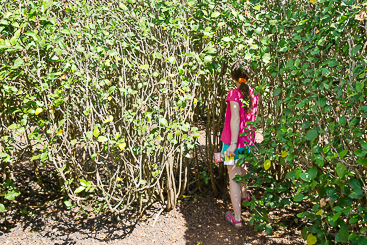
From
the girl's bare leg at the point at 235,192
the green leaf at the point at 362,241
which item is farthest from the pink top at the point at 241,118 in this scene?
the green leaf at the point at 362,241

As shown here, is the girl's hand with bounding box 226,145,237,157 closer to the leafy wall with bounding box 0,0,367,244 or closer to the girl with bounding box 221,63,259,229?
the girl with bounding box 221,63,259,229

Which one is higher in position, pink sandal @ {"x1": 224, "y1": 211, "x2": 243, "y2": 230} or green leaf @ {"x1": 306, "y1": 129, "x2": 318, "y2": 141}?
green leaf @ {"x1": 306, "y1": 129, "x2": 318, "y2": 141}

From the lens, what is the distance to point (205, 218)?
320 cm

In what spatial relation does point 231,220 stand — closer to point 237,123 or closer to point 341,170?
point 237,123

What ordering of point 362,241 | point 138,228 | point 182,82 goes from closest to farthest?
point 362,241 → point 182,82 → point 138,228

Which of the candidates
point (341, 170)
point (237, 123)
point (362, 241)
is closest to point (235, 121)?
point (237, 123)

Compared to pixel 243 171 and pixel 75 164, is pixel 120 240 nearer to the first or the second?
pixel 75 164

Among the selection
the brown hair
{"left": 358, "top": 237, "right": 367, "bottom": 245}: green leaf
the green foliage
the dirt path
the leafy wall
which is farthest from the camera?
the dirt path

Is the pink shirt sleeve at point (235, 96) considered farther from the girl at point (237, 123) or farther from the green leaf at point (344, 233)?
→ the green leaf at point (344, 233)

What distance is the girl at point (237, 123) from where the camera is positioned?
279cm

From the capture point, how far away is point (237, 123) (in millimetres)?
2809

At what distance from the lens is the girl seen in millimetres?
2791

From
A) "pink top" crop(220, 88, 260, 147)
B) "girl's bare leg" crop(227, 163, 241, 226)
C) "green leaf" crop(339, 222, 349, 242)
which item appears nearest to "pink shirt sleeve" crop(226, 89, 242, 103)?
Result: "pink top" crop(220, 88, 260, 147)

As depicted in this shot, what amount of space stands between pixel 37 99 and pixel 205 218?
206 cm
